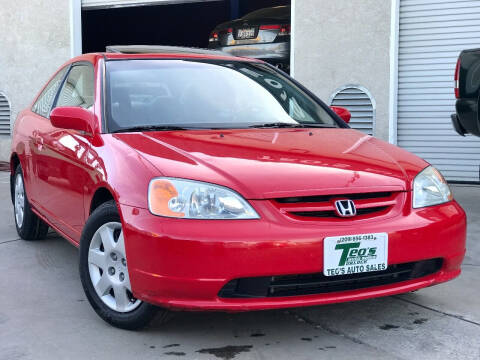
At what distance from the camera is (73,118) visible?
3848 mm

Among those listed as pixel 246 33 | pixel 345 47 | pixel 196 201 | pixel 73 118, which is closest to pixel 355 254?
pixel 196 201

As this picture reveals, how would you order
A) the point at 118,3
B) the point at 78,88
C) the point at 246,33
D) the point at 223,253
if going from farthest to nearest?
the point at 118,3 → the point at 246,33 → the point at 78,88 → the point at 223,253

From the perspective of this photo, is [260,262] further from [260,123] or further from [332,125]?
[332,125]

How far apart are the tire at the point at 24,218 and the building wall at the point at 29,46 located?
5.91m

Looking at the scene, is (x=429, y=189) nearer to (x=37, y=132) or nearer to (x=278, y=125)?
(x=278, y=125)

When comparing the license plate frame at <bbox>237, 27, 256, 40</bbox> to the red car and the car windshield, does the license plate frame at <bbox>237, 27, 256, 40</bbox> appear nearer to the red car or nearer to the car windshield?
the car windshield

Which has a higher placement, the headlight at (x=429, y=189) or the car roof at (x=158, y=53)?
the car roof at (x=158, y=53)

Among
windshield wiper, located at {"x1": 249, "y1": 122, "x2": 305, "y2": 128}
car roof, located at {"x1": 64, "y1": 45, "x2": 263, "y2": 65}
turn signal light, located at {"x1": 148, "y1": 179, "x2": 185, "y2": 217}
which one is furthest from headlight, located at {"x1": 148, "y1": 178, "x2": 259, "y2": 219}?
car roof, located at {"x1": 64, "y1": 45, "x2": 263, "y2": 65}

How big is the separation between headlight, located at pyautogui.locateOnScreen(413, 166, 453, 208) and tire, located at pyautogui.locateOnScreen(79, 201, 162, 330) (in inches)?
50.9

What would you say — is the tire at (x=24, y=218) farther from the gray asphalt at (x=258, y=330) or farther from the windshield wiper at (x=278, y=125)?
the windshield wiper at (x=278, y=125)

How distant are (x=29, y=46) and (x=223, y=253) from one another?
30.3 ft

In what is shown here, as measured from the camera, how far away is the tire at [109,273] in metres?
3.23

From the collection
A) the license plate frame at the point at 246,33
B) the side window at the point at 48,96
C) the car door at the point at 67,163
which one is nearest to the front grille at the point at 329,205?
the car door at the point at 67,163

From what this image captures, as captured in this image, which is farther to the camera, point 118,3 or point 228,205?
point 118,3
